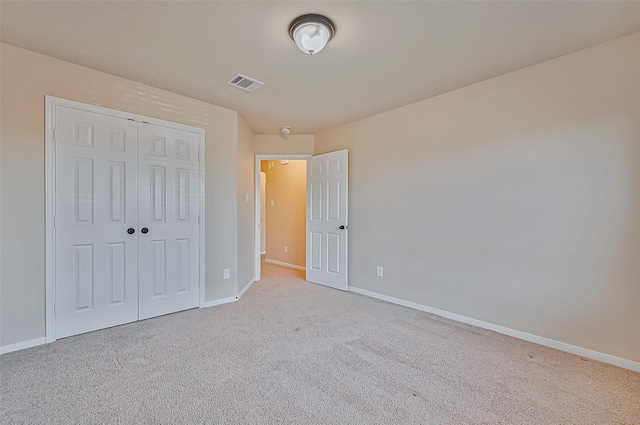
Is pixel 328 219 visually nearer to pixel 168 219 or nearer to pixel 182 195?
pixel 182 195

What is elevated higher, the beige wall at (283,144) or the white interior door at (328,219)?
the beige wall at (283,144)

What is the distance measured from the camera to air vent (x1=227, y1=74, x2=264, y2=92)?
2.59m

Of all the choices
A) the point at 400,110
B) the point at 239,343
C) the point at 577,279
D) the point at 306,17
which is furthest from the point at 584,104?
the point at 239,343

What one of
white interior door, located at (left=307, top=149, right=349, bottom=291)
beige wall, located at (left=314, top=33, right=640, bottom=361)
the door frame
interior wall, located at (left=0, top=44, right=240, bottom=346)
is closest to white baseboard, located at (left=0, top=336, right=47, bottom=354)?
interior wall, located at (left=0, top=44, right=240, bottom=346)

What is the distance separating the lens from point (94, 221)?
99.1 inches

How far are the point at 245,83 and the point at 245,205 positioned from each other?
1.75 m

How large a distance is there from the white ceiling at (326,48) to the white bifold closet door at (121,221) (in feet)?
1.97

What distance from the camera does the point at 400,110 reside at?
336cm

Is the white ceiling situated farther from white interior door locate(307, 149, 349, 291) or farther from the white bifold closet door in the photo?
white interior door locate(307, 149, 349, 291)

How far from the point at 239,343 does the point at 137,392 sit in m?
0.78

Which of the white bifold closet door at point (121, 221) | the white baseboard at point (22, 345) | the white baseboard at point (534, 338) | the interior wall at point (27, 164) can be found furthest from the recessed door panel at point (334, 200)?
the white baseboard at point (22, 345)

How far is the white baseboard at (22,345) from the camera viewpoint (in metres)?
2.12

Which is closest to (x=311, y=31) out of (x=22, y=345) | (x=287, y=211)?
(x=22, y=345)

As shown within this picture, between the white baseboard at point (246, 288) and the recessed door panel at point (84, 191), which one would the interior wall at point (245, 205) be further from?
the recessed door panel at point (84, 191)
